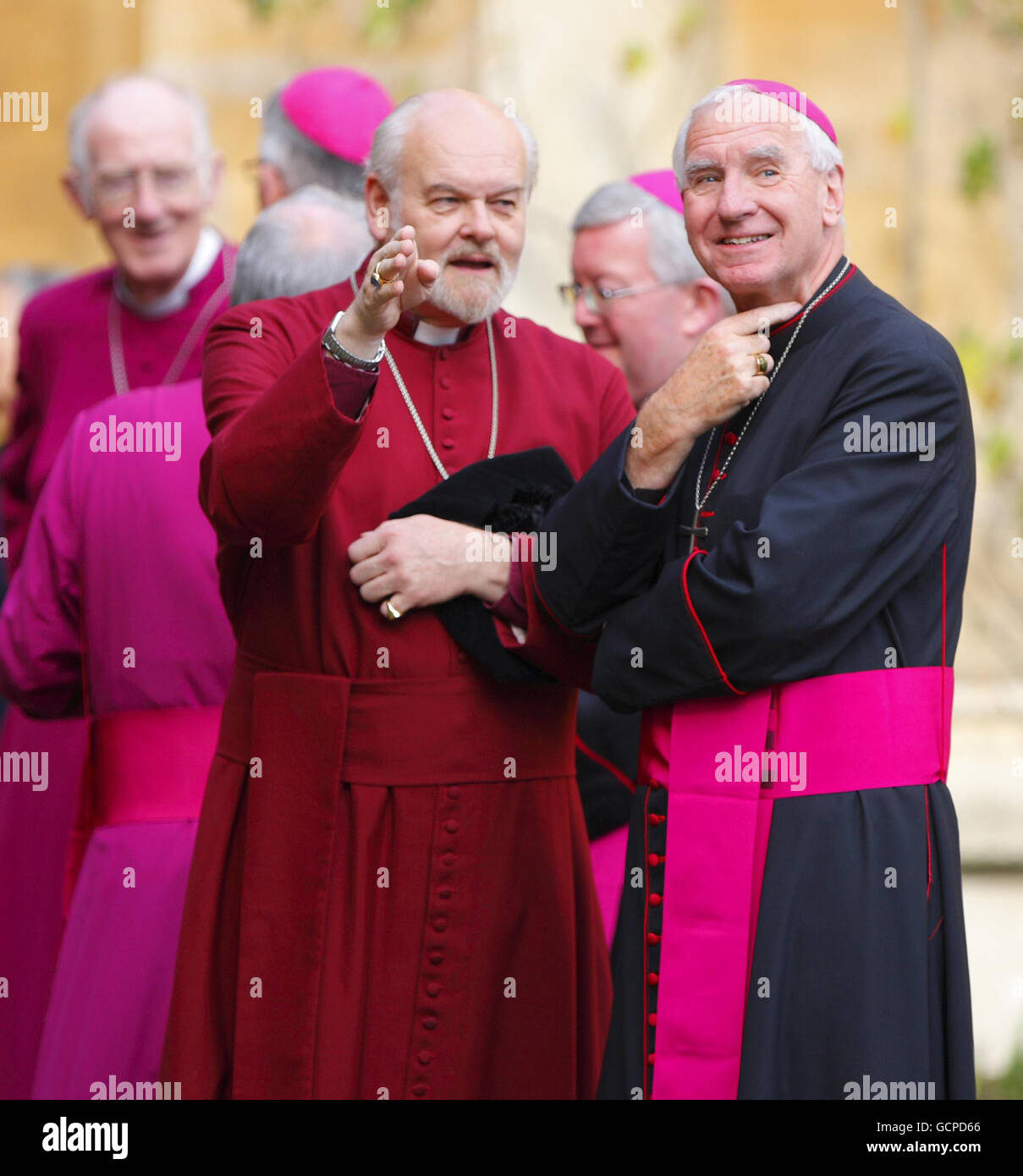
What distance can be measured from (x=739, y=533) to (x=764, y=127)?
2.11 feet

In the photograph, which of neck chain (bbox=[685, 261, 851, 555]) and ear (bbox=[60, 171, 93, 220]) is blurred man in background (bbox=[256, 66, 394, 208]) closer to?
ear (bbox=[60, 171, 93, 220])

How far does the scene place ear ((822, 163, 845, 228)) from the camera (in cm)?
285

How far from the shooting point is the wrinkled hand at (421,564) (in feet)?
10.4

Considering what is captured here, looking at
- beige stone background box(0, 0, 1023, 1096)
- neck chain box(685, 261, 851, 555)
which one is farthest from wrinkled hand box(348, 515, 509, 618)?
beige stone background box(0, 0, 1023, 1096)

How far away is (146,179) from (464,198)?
1922mm

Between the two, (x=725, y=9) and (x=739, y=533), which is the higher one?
(x=725, y=9)

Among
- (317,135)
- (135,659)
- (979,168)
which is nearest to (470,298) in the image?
(135,659)

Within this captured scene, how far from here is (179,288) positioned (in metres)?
4.99

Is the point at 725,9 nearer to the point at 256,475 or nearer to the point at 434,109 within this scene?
the point at 434,109

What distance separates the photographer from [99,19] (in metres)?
7.75

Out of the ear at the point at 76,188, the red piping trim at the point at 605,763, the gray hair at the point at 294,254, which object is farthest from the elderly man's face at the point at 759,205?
the ear at the point at 76,188

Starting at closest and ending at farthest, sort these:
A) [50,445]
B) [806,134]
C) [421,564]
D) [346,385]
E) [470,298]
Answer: [806,134] → [346,385] → [421,564] → [470,298] → [50,445]

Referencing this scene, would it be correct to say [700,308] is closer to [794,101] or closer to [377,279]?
[794,101]

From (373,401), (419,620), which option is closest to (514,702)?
(419,620)
